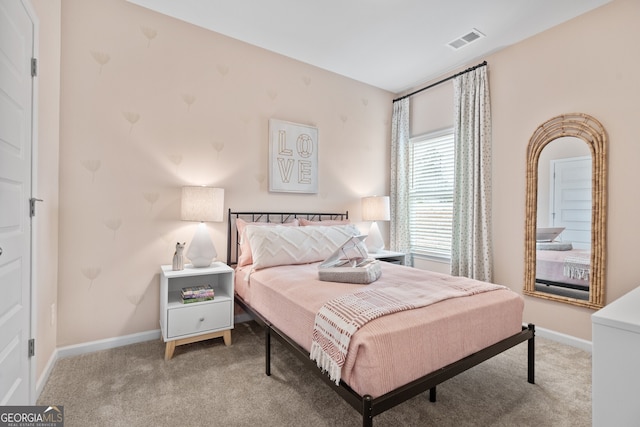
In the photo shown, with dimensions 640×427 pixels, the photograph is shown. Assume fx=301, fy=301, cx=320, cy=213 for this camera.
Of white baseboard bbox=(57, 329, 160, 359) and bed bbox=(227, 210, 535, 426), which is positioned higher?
bed bbox=(227, 210, 535, 426)

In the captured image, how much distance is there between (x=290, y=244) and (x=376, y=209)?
4.95 ft

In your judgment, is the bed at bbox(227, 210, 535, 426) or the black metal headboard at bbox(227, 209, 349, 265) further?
the black metal headboard at bbox(227, 209, 349, 265)

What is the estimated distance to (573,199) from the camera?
107 inches

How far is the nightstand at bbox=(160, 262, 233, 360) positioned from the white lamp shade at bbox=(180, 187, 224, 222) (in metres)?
0.46

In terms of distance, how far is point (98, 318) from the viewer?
A: 2.53 m

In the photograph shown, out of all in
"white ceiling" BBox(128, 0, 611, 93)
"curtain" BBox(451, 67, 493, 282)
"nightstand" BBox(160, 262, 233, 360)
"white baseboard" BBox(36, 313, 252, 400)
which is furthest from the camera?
"curtain" BBox(451, 67, 493, 282)

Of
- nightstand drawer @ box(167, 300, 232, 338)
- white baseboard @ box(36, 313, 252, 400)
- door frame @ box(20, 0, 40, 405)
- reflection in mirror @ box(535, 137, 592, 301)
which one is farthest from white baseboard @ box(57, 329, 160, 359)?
reflection in mirror @ box(535, 137, 592, 301)

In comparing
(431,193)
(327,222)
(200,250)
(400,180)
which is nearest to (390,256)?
(327,222)

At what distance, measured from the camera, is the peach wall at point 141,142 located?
2.43 metres

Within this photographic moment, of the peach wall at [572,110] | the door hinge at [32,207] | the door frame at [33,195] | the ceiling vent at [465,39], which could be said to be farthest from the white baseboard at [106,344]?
the ceiling vent at [465,39]

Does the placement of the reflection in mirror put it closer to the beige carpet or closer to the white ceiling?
the beige carpet

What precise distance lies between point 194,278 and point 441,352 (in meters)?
2.29

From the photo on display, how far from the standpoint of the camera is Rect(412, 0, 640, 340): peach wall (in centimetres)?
243

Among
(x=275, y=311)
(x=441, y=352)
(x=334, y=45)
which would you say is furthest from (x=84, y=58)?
(x=441, y=352)
